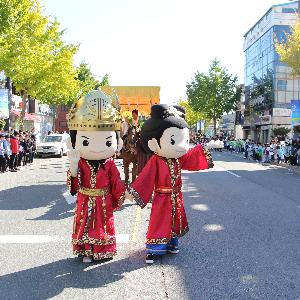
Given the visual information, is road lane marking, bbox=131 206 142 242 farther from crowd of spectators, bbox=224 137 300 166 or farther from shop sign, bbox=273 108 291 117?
shop sign, bbox=273 108 291 117

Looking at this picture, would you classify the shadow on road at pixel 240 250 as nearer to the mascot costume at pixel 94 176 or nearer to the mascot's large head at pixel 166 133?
the mascot costume at pixel 94 176

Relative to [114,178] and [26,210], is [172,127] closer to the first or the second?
[114,178]

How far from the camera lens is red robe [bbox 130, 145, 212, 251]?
20.1 feet

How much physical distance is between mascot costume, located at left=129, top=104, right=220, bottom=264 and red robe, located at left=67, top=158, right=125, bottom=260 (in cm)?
29

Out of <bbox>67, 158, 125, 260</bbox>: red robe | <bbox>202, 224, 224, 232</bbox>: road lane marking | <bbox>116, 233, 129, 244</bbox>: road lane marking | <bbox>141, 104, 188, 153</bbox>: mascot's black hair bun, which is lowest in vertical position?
<bbox>202, 224, 224, 232</bbox>: road lane marking

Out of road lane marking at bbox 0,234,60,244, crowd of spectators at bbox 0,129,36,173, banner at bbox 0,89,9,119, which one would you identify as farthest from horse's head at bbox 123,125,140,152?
banner at bbox 0,89,9,119

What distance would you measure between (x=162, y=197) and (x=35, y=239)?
2.11 m

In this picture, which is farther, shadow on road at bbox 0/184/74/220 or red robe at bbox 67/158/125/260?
shadow on road at bbox 0/184/74/220

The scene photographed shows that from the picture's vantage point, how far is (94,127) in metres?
5.89

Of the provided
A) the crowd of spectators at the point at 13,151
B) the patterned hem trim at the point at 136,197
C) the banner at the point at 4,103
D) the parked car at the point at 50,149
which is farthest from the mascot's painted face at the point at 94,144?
the parked car at the point at 50,149

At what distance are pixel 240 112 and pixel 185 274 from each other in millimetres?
73606

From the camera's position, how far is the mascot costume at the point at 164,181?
6.12 meters

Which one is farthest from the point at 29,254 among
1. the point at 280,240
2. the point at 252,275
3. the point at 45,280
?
the point at 280,240

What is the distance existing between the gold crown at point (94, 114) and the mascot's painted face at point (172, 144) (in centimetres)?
60
